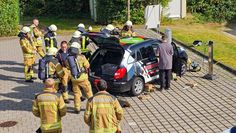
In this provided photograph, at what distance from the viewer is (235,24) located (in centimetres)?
2775

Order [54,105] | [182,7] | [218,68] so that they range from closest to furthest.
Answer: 1. [54,105]
2. [218,68]
3. [182,7]

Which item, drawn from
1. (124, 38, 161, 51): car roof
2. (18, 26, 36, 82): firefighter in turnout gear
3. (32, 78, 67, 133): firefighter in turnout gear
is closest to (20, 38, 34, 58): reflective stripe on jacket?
(18, 26, 36, 82): firefighter in turnout gear

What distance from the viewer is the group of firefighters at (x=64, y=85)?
306 inches

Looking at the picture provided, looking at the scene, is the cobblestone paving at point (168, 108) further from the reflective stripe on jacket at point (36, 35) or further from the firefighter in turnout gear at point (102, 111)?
the firefighter in turnout gear at point (102, 111)

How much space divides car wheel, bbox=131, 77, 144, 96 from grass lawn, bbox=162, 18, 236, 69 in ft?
14.2

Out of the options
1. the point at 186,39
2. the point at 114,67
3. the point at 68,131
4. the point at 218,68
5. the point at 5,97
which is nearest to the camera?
the point at 68,131

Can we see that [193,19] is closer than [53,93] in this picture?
No

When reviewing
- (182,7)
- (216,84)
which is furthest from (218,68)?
(182,7)

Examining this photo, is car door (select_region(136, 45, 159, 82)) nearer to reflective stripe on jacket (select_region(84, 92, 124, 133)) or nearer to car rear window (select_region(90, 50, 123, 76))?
car rear window (select_region(90, 50, 123, 76))

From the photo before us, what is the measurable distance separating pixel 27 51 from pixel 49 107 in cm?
635

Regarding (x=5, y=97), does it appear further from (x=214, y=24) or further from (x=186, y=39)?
(x=214, y=24)

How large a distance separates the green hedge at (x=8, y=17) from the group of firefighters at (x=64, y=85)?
7.80 meters

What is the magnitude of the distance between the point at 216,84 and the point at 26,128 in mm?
6140

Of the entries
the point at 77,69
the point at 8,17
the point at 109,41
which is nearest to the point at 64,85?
the point at 77,69
